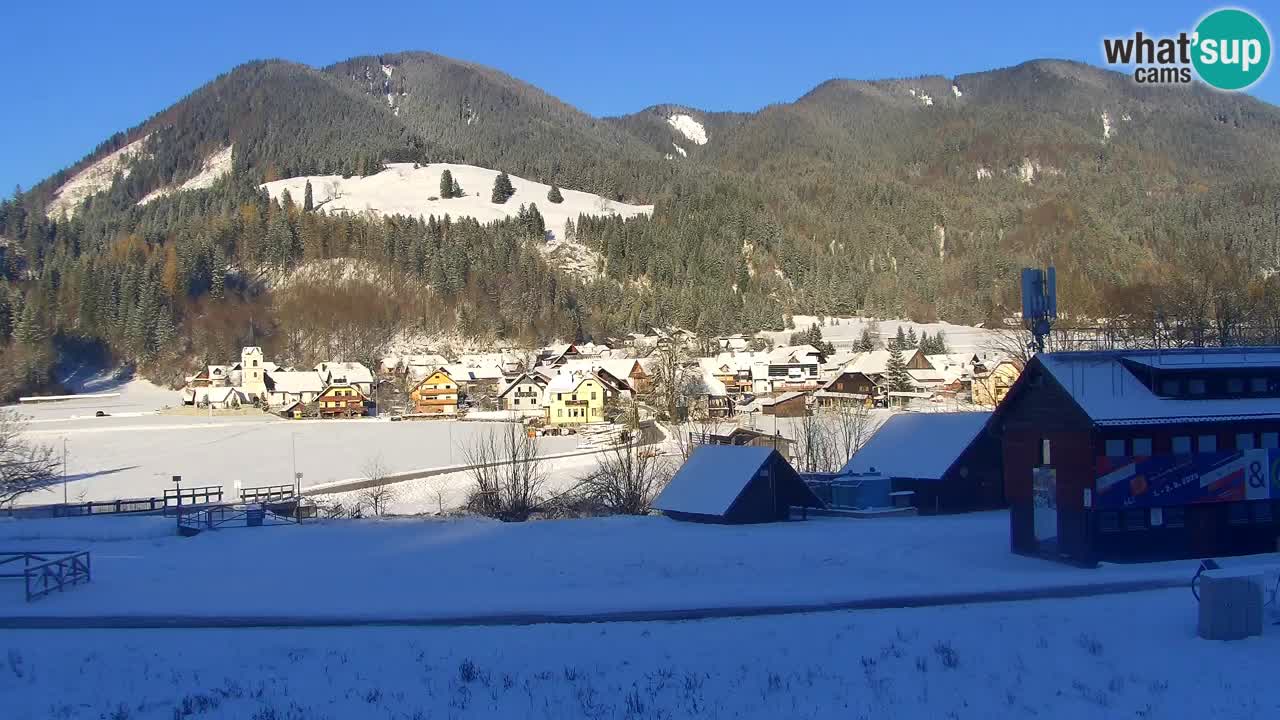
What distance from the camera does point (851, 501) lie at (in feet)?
101

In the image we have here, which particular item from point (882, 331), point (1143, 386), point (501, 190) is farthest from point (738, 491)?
point (501, 190)

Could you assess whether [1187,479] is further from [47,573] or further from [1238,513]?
[47,573]

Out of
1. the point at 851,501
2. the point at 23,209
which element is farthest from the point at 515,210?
the point at 851,501

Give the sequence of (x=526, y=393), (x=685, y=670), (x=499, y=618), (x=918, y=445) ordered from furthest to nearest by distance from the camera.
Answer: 1. (x=526, y=393)
2. (x=918, y=445)
3. (x=499, y=618)
4. (x=685, y=670)

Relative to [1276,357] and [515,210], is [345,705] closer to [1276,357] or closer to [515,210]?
[1276,357]

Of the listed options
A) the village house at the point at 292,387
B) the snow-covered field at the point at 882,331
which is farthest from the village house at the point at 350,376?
the snow-covered field at the point at 882,331

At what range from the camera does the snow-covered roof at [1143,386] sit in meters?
18.9

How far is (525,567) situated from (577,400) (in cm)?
6667

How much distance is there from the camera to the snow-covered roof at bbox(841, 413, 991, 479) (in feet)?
104

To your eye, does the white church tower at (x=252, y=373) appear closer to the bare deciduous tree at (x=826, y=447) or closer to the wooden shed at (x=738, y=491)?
the bare deciduous tree at (x=826, y=447)

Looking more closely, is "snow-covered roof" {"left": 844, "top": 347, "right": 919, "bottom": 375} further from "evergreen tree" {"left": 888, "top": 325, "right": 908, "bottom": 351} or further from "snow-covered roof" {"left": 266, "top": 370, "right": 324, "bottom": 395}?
"snow-covered roof" {"left": 266, "top": 370, "right": 324, "bottom": 395}

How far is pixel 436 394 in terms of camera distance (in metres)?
99.0

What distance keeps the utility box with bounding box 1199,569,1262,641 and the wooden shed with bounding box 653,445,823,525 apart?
15.6 metres

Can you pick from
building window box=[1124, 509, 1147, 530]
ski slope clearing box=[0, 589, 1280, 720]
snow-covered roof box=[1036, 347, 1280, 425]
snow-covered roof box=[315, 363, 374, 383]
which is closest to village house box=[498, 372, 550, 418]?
snow-covered roof box=[315, 363, 374, 383]
